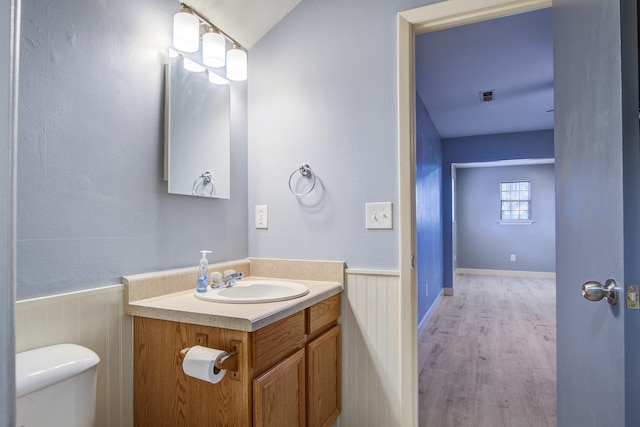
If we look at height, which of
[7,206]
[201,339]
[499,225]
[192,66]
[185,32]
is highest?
[185,32]

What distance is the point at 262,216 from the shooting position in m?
1.92

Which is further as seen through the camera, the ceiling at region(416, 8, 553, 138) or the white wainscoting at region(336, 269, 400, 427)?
the ceiling at region(416, 8, 553, 138)

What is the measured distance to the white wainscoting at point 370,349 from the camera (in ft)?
5.29

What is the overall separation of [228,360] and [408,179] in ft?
3.42

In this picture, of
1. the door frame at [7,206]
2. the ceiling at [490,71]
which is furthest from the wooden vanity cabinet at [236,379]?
the ceiling at [490,71]

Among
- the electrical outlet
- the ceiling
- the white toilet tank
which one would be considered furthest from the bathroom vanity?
the ceiling

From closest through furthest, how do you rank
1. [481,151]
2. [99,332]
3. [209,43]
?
[99,332], [209,43], [481,151]

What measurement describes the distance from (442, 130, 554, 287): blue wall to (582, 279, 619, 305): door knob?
4286mm

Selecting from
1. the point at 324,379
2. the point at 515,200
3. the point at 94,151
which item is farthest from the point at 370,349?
the point at 515,200

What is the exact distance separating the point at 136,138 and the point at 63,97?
271mm

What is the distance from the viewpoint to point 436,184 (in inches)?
182

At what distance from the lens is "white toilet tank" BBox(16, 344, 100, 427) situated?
2.69ft

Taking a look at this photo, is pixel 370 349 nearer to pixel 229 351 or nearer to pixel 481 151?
pixel 229 351

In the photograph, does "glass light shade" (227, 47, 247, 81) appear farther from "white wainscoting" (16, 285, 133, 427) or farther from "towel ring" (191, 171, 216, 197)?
"white wainscoting" (16, 285, 133, 427)
